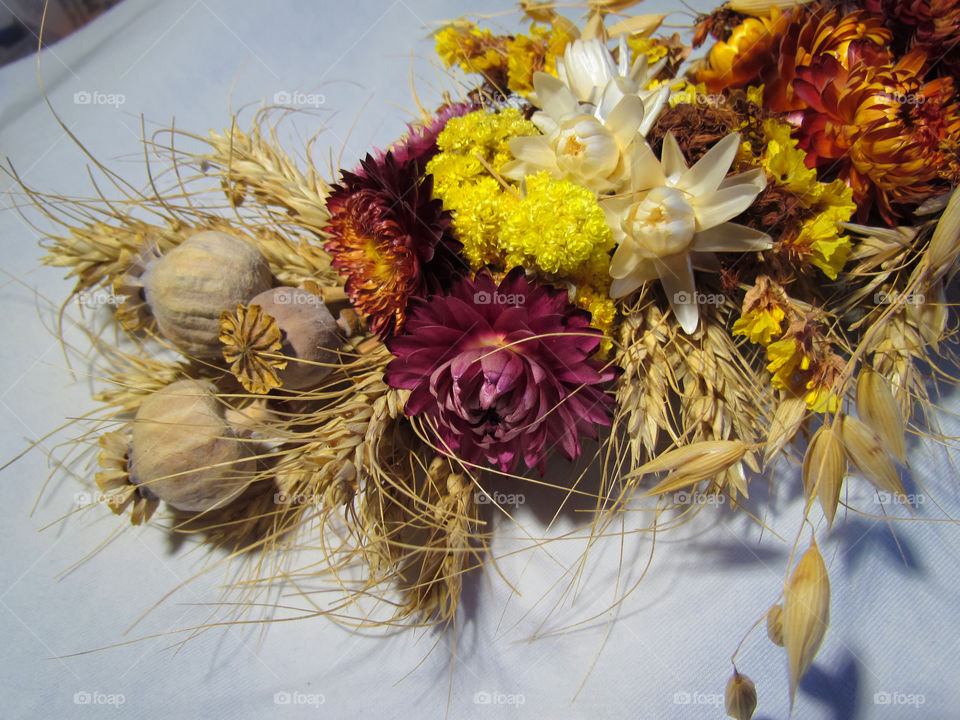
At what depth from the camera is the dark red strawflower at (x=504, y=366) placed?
0.48 metres

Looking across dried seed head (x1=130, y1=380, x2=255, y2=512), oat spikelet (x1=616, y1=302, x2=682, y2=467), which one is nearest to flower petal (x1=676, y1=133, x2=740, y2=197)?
oat spikelet (x1=616, y1=302, x2=682, y2=467)

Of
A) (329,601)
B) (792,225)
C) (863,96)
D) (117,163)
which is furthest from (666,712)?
(117,163)

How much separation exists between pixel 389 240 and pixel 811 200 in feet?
1.21

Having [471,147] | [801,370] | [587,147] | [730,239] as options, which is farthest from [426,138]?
[801,370]

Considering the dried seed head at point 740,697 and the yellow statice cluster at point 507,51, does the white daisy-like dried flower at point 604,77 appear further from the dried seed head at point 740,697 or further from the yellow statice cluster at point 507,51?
the dried seed head at point 740,697

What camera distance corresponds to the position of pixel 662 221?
0.46m

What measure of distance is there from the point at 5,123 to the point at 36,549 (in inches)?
25.6

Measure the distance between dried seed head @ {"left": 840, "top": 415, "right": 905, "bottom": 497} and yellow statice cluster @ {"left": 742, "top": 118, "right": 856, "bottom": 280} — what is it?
13cm

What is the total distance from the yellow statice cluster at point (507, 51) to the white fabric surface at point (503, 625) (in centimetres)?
16

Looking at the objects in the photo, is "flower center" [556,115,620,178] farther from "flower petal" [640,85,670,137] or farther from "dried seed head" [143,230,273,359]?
"dried seed head" [143,230,273,359]

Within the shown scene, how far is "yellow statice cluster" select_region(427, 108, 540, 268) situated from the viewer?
1.69 ft

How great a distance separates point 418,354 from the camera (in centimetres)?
50

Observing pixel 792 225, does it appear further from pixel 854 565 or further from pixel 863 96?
pixel 854 565

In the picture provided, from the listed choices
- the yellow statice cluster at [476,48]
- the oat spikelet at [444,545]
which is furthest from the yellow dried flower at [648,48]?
the oat spikelet at [444,545]
